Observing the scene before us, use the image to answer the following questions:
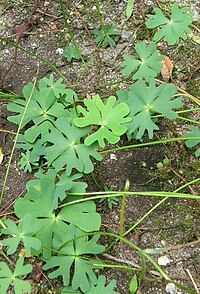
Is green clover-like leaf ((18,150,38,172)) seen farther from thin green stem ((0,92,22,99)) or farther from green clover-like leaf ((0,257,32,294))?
green clover-like leaf ((0,257,32,294))

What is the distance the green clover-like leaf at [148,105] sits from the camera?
6.97 ft

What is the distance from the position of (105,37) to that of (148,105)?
64cm

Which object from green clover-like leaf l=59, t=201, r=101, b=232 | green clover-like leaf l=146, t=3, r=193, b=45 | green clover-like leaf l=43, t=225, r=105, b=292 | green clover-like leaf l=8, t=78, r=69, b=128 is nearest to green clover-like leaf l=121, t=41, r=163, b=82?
green clover-like leaf l=146, t=3, r=193, b=45

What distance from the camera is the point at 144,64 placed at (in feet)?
7.60

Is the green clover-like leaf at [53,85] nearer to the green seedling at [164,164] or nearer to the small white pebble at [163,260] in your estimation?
the green seedling at [164,164]

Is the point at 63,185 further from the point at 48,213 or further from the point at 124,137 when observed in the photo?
the point at 124,137

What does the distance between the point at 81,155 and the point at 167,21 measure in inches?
32.7

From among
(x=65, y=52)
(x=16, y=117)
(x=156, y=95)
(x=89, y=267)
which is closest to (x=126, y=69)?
(x=156, y=95)

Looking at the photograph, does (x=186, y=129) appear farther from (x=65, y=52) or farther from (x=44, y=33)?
(x=44, y=33)

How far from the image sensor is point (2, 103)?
2436mm

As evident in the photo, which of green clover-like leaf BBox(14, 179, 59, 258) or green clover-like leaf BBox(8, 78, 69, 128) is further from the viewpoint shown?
green clover-like leaf BBox(8, 78, 69, 128)

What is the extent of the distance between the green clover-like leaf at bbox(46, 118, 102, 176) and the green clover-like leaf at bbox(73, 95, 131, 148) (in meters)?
0.04

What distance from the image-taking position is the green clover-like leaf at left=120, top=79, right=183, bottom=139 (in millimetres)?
2125

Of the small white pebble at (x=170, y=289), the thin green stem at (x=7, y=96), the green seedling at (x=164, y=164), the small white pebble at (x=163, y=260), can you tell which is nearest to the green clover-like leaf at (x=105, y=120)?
the green seedling at (x=164, y=164)
